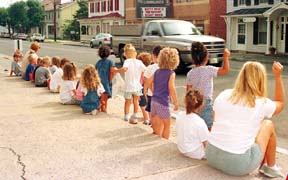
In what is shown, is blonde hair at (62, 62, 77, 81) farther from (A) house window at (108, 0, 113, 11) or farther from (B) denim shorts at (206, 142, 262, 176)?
(A) house window at (108, 0, 113, 11)

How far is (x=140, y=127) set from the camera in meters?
7.22

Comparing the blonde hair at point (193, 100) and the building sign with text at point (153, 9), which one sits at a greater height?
the building sign with text at point (153, 9)

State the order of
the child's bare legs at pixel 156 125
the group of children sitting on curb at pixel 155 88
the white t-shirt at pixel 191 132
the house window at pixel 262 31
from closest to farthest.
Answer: the white t-shirt at pixel 191 132 → the group of children sitting on curb at pixel 155 88 → the child's bare legs at pixel 156 125 → the house window at pixel 262 31

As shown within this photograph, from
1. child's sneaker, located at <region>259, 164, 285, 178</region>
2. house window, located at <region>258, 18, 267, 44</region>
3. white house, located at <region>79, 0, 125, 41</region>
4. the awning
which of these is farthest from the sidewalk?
white house, located at <region>79, 0, 125, 41</region>

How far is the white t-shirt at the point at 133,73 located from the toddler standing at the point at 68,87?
176cm

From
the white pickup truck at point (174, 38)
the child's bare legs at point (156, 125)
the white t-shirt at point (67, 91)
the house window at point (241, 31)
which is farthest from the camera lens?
the house window at point (241, 31)

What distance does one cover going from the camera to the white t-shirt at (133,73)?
25.0 feet

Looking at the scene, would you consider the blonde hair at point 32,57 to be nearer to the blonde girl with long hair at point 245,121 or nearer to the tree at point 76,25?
the blonde girl with long hair at point 245,121

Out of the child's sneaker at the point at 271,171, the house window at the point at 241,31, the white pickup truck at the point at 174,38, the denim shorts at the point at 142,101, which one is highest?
the house window at the point at 241,31

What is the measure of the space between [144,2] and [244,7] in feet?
49.1

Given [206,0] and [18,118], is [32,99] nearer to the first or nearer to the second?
[18,118]

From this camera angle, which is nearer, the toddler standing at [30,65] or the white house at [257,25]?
the toddler standing at [30,65]

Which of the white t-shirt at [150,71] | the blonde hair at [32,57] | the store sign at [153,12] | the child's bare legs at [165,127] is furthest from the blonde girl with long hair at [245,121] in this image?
the store sign at [153,12]

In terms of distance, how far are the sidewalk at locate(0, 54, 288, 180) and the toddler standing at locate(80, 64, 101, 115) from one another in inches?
7.0
